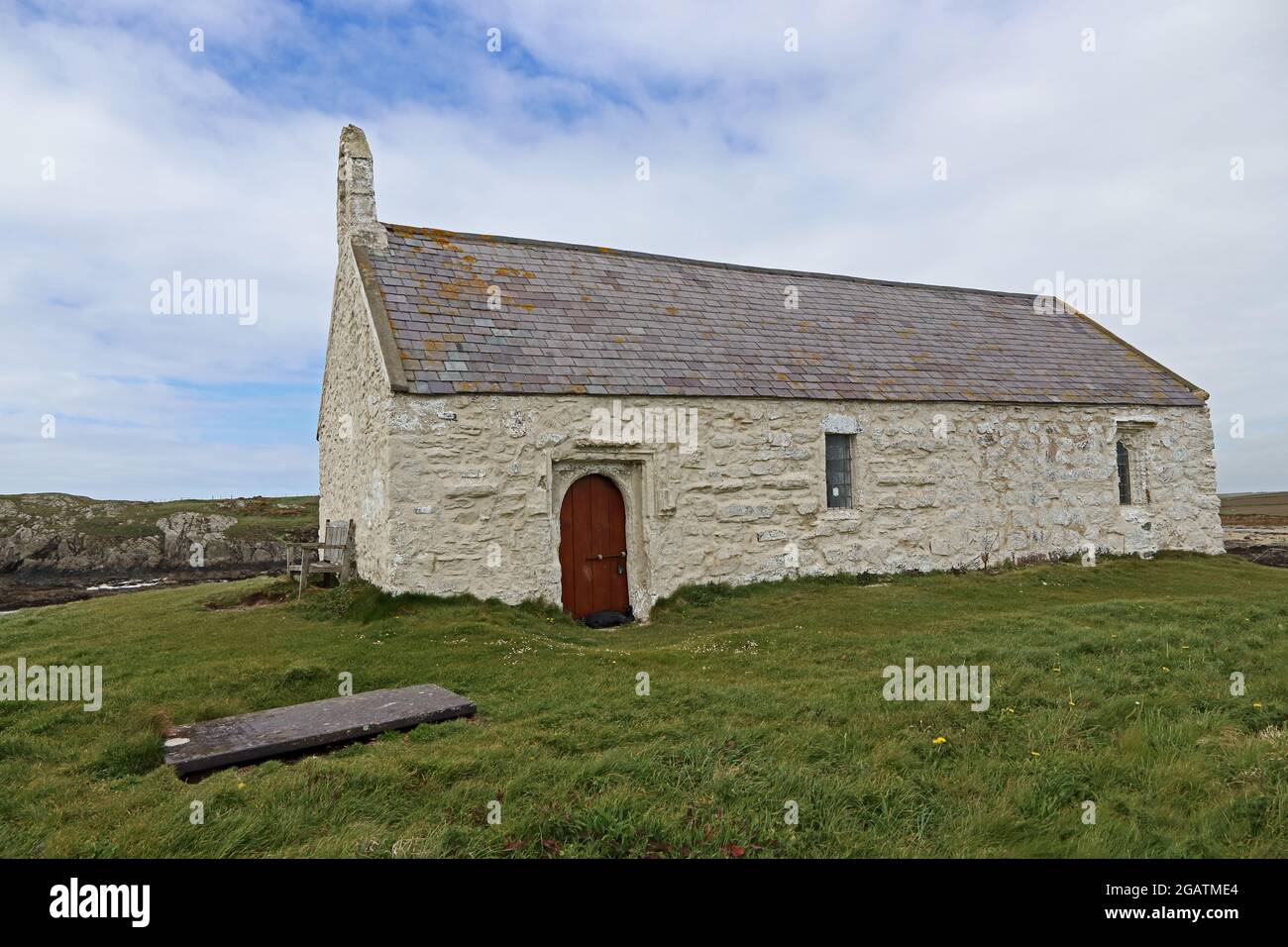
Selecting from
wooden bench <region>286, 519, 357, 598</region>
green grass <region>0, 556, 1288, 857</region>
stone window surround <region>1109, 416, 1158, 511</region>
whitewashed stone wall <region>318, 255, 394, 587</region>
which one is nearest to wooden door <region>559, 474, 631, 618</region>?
green grass <region>0, 556, 1288, 857</region>

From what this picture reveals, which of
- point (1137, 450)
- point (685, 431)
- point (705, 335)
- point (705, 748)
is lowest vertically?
point (705, 748)

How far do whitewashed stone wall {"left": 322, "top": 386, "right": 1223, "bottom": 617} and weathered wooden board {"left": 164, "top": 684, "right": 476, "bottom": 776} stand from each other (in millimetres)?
4742

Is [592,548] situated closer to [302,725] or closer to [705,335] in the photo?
[705,335]

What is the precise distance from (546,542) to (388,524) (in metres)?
2.41

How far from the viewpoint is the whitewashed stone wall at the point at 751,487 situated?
1132 cm

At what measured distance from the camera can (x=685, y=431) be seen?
12.9 metres

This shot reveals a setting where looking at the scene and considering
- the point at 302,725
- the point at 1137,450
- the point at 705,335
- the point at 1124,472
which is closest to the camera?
the point at 302,725

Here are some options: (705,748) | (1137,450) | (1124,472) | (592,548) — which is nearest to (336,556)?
(592,548)

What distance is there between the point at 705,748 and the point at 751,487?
8.52m

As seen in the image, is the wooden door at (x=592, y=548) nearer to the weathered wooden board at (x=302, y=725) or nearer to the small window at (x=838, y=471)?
the small window at (x=838, y=471)

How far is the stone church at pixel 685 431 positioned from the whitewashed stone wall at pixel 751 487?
0.04 meters

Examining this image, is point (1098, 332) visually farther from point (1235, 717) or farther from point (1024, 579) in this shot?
point (1235, 717)
